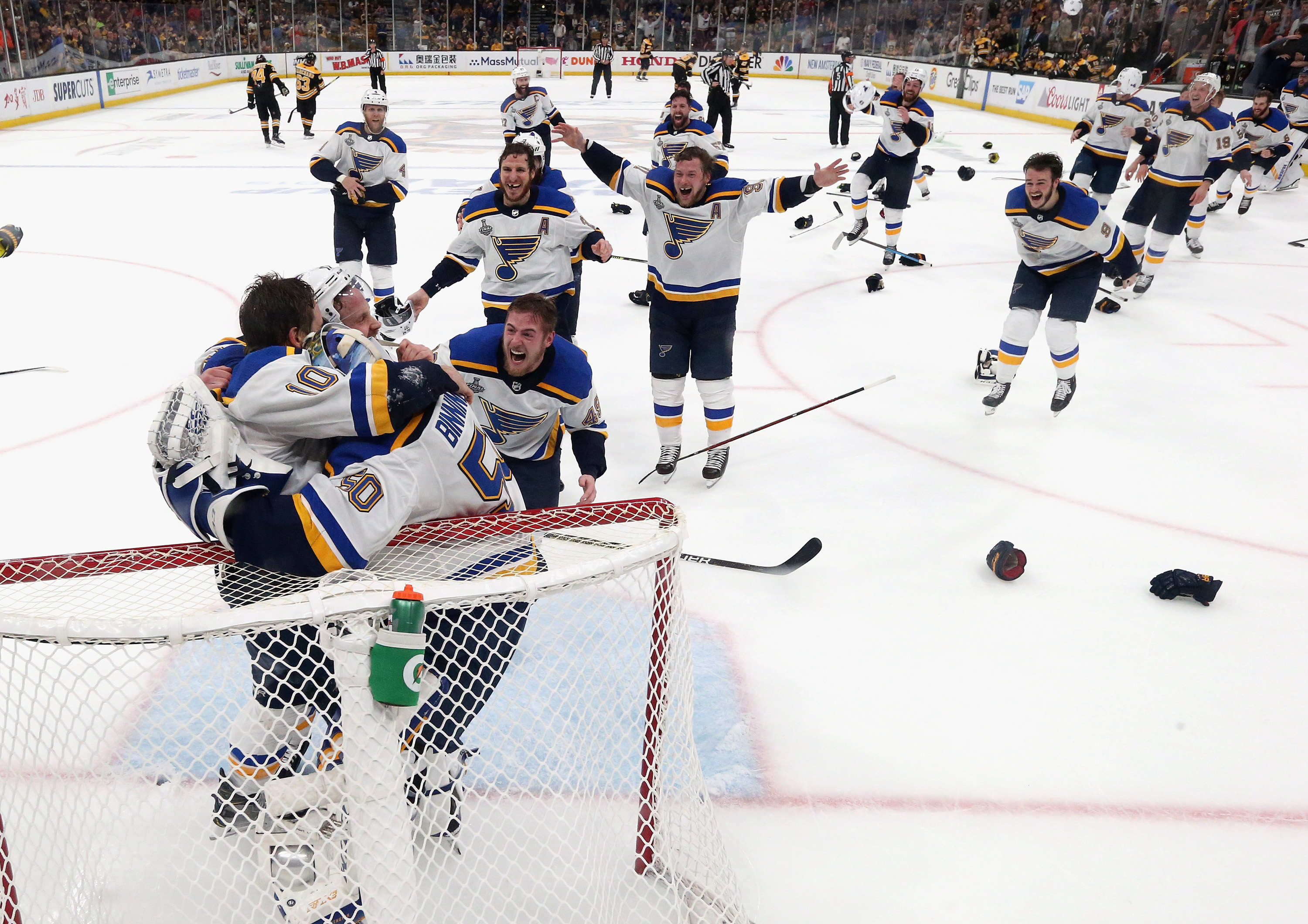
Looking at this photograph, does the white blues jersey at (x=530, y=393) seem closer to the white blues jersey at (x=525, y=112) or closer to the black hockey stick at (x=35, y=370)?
the black hockey stick at (x=35, y=370)

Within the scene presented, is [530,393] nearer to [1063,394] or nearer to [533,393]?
[533,393]

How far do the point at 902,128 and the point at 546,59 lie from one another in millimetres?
18655

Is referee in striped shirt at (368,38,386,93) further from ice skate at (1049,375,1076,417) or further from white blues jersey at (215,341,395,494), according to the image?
white blues jersey at (215,341,395,494)

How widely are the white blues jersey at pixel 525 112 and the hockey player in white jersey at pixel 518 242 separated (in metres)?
5.43

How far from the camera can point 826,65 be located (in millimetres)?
24109

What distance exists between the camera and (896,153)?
7.24 meters

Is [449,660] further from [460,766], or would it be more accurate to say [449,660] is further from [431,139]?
[431,139]

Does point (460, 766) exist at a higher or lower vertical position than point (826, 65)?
lower

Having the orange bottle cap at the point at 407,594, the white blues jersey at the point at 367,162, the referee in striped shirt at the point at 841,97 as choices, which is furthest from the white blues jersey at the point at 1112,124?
the orange bottle cap at the point at 407,594

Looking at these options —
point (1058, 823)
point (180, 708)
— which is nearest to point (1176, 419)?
point (1058, 823)

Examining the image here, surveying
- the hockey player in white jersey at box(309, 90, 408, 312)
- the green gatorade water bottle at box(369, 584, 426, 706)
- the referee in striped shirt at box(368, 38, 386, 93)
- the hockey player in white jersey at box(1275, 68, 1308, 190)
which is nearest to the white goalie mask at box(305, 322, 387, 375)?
the green gatorade water bottle at box(369, 584, 426, 706)

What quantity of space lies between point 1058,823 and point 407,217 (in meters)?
7.90

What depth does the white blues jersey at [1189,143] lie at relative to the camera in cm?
676

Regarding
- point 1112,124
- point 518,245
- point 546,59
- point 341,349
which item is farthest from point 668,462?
point 546,59
